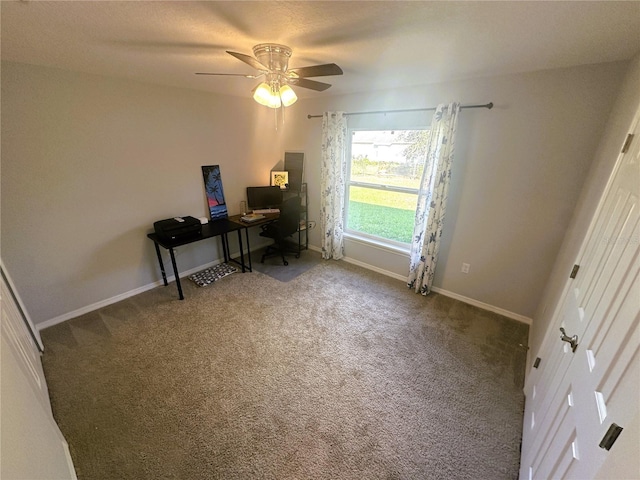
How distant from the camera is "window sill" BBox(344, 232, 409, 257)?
10.4ft

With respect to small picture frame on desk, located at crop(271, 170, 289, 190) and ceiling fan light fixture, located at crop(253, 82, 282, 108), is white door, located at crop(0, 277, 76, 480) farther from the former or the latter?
small picture frame on desk, located at crop(271, 170, 289, 190)

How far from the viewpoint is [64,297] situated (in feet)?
7.79

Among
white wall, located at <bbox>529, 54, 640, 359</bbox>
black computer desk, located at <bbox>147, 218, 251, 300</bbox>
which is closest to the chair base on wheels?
black computer desk, located at <bbox>147, 218, 251, 300</bbox>

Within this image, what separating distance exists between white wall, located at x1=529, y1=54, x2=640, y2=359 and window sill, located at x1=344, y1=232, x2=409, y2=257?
142 cm

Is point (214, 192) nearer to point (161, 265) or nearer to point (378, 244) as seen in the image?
point (161, 265)

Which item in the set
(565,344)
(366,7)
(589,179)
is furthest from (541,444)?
(366,7)

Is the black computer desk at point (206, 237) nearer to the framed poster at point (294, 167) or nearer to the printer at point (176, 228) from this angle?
the printer at point (176, 228)

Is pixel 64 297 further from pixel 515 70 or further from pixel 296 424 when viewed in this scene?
pixel 515 70

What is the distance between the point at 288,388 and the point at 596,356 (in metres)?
1.65

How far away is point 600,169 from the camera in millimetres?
1649

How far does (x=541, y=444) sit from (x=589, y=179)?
1849 mm

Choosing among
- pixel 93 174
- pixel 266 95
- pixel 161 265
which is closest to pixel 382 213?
pixel 266 95

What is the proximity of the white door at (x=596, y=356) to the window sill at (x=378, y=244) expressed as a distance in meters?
1.72

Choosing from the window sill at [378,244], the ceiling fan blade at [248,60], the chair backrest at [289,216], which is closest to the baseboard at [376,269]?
the window sill at [378,244]
